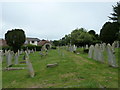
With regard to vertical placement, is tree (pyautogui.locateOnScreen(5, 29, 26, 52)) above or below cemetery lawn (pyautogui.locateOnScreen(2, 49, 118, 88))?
above

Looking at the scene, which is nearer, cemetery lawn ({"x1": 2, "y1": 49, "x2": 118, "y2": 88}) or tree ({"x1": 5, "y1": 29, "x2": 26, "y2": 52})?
cemetery lawn ({"x1": 2, "y1": 49, "x2": 118, "y2": 88})

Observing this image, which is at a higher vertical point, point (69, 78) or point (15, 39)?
point (15, 39)

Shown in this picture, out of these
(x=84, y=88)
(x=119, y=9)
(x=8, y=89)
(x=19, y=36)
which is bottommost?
(x=8, y=89)

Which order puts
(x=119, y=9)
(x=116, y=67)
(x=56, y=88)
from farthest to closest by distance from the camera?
(x=119, y=9) < (x=116, y=67) < (x=56, y=88)

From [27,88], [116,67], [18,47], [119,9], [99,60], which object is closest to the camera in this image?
[27,88]

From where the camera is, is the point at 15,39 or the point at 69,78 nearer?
the point at 69,78

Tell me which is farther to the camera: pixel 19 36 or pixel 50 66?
pixel 19 36

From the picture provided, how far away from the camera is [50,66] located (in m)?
9.76

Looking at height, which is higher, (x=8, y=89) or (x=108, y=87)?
(x=108, y=87)

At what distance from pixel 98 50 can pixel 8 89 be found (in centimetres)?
843

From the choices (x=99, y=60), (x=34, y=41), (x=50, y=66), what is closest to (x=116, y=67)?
(x=99, y=60)

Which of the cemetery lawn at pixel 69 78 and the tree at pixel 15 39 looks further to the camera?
the tree at pixel 15 39

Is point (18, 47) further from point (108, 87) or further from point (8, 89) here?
point (108, 87)

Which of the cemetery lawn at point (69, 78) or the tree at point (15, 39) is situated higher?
the tree at point (15, 39)
